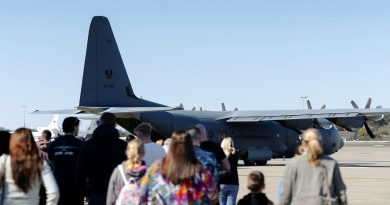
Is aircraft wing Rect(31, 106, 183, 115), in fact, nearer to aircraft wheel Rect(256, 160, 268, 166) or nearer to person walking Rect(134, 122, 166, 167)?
aircraft wheel Rect(256, 160, 268, 166)

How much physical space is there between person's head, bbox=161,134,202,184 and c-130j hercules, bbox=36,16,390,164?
70.9ft

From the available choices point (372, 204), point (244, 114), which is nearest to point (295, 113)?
point (244, 114)

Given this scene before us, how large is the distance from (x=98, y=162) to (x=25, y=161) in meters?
2.00

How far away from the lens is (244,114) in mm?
37875

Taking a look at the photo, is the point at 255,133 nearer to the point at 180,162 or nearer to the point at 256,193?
the point at 256,193

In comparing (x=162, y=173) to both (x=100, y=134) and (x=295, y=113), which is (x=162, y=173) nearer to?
(x=100, y=134)

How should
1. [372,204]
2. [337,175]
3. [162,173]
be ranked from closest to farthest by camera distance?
[162,173] < [337,175] < [372,204]

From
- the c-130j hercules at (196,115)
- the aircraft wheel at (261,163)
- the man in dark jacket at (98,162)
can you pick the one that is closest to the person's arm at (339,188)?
the man in dark jacket at (98,162)

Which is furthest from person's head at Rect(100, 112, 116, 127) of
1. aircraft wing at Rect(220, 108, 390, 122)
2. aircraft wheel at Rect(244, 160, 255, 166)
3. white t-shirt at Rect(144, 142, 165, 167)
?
aircraft wheel at Rect(244, 160, 255, 166)

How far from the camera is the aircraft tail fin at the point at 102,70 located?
32.1 m

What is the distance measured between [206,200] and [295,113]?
3070 cm

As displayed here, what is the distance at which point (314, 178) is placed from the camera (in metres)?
7.88

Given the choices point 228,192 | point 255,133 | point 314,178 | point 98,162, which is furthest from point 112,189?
point 255,133

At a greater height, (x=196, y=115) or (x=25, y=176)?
(x=196, y=115)
